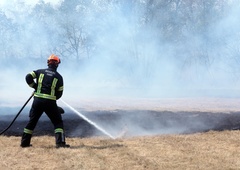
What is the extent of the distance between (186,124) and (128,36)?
13.9 metres

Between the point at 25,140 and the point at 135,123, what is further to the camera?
the point at 135,123

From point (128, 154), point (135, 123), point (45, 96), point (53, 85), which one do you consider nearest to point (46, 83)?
point (53, 85)

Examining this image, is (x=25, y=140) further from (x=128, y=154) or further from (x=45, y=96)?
(x=128, y=154)

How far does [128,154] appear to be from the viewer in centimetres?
516

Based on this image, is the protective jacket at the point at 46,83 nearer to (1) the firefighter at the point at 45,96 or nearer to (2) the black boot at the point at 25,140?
(1) the firefighter at the point at 45,96

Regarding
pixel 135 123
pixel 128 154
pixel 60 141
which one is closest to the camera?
pixel 128 154

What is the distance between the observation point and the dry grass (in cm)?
452

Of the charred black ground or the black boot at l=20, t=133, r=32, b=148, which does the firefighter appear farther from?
the charred black ground

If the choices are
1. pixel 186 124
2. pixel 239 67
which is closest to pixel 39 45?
pixel 186 124

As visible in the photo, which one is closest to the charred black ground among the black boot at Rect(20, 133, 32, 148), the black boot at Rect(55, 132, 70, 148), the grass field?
the grass field

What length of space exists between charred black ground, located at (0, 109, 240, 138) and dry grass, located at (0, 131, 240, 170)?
126cm

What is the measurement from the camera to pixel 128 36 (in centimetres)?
2195

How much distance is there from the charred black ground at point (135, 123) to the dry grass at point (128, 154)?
126 centimetres

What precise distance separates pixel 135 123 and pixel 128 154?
383 centimetres
